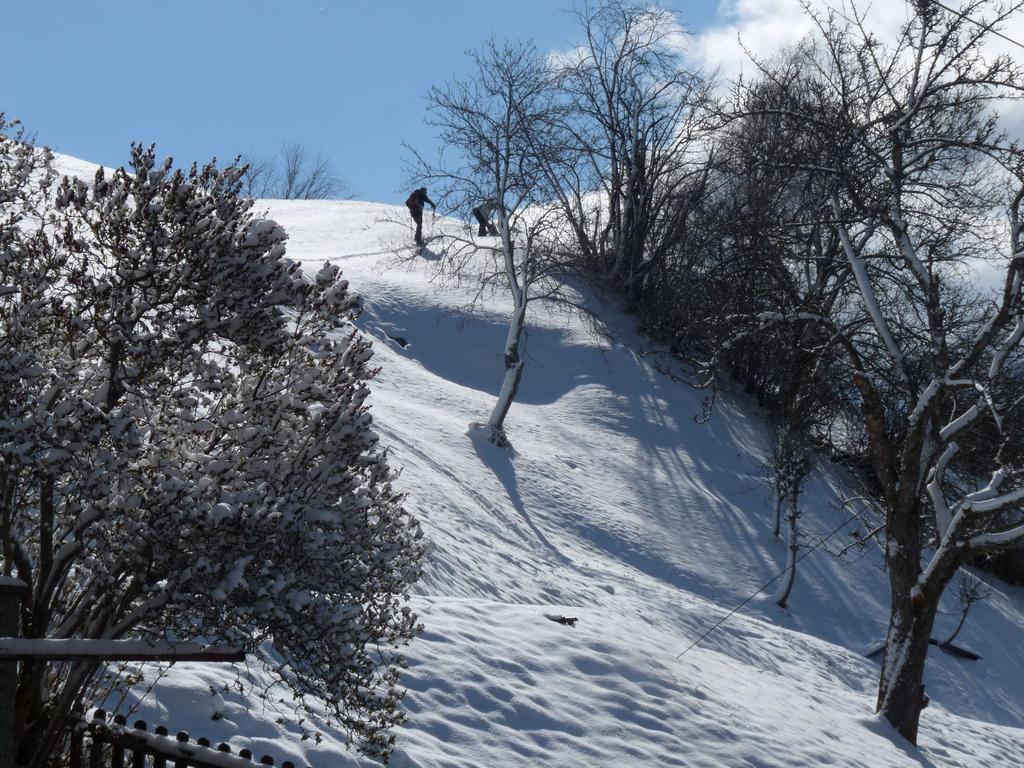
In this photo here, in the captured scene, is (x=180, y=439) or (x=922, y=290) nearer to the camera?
(x=180, y=439)

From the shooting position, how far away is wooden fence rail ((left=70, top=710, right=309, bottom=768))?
414 cm

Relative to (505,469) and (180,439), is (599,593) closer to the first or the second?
(505,469)

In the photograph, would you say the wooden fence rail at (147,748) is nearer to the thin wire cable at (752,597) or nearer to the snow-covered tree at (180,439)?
the snow-covered tree at (180,439)

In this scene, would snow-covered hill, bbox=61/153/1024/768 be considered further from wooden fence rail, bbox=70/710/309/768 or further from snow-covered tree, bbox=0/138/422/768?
snow-covered tree, bbox=0/138/422/768

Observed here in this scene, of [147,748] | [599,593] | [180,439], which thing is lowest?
[599,593]

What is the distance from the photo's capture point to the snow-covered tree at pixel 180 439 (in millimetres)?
3875

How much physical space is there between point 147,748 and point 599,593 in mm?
10986

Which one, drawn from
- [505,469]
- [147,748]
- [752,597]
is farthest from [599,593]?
[147,748]

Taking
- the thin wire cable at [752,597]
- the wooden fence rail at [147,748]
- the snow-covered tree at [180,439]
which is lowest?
the thin wire cable at [752,597]

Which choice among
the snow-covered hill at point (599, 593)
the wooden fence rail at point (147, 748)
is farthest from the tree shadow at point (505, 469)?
the wooden fence rail at point (147, 748)

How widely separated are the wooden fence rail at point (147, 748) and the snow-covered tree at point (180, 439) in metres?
0.15

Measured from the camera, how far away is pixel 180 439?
14.0 ft

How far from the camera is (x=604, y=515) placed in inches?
767

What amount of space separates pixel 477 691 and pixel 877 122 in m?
7.39
